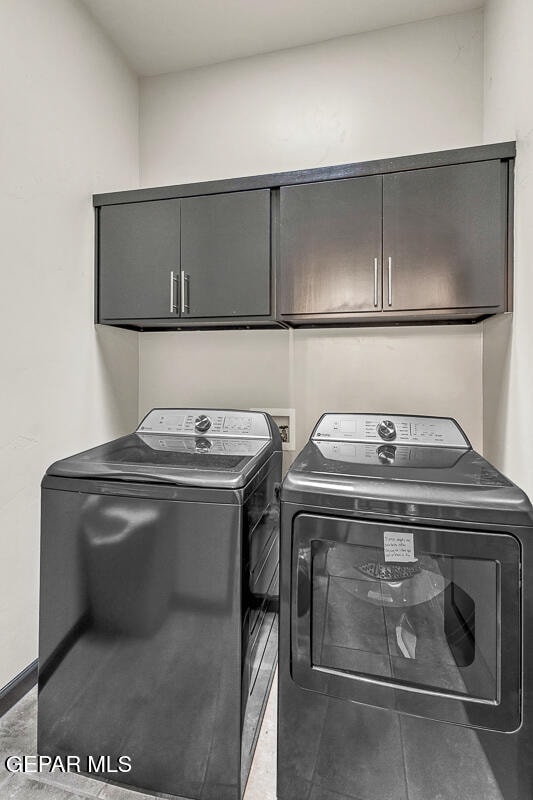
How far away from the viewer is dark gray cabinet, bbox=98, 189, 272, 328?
72.2 inches

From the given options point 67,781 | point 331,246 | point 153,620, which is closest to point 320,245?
point 331,246

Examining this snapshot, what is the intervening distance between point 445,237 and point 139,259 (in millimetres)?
1311

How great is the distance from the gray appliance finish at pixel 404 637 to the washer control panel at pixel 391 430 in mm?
491

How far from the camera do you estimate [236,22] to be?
2010 mm

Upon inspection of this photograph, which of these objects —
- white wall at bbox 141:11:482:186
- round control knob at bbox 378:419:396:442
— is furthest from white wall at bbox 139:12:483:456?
A: round control knob at bbox 378:419:396:442

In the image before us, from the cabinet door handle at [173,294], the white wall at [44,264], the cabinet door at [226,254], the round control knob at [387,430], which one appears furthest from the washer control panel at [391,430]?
the white wall at [44,264]

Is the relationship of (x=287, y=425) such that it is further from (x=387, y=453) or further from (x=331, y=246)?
(x=331, y=246)

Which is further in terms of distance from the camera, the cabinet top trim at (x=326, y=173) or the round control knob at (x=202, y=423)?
the round control knob at (x=202, y=423)

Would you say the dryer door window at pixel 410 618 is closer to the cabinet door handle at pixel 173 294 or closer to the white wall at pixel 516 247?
the white wall at pixel 516 247

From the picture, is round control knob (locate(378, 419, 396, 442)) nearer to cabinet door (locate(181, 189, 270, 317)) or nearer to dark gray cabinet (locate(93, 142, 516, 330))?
dark gray cabinet (locate(93, 142, 516, 330))

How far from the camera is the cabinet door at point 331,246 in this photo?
5.59ft

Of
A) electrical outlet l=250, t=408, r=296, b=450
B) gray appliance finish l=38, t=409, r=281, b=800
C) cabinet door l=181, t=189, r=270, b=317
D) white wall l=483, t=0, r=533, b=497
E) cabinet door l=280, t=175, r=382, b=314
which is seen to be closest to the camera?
gray appliance finish l=38, t=409, r=281, b=800

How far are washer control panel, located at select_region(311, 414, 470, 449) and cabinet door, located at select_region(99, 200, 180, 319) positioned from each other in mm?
875

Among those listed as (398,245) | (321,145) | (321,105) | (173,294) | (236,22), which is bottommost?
(173,294)
